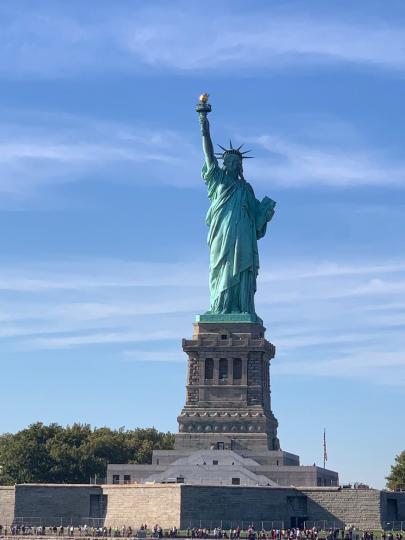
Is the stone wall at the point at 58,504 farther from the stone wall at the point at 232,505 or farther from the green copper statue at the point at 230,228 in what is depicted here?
the green copper statue at the point at 230,228

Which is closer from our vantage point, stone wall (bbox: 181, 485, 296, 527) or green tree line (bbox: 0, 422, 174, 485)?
stone wall (bbox: 181, 485, 296, 527)

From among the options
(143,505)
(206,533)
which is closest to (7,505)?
(143,505)

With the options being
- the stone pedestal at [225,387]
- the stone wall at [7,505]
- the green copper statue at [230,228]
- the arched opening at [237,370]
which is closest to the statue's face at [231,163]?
the green copper statue at [230,228]

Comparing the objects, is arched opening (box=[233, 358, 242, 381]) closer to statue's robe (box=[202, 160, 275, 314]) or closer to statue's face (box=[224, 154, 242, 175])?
statue's robe (box=[202, 160, 275, 314])

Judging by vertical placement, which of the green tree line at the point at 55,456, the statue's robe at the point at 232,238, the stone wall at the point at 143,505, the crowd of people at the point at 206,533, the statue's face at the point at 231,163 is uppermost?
the statue's face at the point at 231,163

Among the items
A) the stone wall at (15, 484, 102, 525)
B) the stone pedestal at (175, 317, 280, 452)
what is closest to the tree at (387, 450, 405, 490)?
the stone pedestal at (175, 317, 280, 452)

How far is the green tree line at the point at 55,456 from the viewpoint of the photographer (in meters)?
100

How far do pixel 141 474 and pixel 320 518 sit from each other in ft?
39.2

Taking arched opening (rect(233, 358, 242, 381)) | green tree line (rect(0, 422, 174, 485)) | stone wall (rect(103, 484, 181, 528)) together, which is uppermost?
arched opening (rect(233, 358, 242, 381))

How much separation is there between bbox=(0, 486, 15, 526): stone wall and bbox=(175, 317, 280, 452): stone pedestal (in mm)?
12089

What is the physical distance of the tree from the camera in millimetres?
100775

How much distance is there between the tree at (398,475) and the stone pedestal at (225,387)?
1191 centimetres

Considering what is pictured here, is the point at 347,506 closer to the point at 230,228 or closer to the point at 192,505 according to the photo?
the point at 192,505

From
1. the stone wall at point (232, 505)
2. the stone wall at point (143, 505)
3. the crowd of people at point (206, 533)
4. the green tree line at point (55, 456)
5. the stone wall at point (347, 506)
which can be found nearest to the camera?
the crowd of people at point (206, 533)
